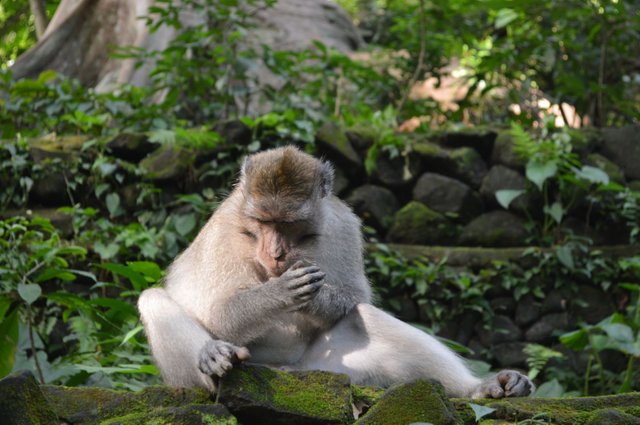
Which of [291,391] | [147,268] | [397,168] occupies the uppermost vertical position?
[291,391]

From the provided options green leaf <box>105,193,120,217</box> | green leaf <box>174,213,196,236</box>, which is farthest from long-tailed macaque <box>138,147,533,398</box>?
green leaf <box>105,193,120,217</box>

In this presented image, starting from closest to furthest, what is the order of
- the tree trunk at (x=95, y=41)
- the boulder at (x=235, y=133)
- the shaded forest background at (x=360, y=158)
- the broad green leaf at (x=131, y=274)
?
the broad green leaf at (x=131, y=274) < the shaded forest background at (x=360, y=158) < the boulder at (x=235, y=133) < the tree trunk at (x=95, y=41)

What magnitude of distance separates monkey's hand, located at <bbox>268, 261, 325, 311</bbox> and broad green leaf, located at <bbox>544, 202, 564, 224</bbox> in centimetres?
490

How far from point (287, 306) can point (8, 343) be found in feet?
6.30

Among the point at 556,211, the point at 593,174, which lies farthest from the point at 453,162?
the point at 593,174

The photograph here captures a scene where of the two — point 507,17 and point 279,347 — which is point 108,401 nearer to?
point 279,347

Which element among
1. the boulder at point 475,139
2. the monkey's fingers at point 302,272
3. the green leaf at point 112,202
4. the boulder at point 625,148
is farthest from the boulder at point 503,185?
the monkey's fingers at point 302,272

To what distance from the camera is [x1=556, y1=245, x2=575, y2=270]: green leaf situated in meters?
8.05

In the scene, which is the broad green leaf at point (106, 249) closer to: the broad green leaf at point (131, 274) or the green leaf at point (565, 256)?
the broad green leaf at point (131, 274)

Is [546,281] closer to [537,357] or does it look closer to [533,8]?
[537,357]

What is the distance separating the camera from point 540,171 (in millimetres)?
8062

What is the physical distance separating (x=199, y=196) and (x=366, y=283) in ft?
12.7

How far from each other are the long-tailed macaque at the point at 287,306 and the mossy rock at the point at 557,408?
49 centimetres

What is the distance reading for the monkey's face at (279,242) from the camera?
3934 millimetres
